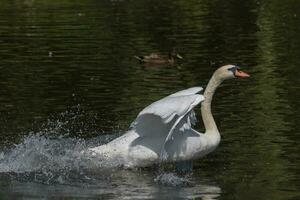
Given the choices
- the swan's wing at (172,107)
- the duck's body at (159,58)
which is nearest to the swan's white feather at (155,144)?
the swan's wing at (172,107)

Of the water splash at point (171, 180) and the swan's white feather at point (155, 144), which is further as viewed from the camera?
the swan's white feather at point (155, 144)

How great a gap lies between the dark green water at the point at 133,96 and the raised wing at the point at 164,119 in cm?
48

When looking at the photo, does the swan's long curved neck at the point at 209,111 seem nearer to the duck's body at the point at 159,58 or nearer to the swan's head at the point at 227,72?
A: the swan's head at the point at 227,72

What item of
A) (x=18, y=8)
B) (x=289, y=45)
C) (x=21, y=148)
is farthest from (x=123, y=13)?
(x=21, y=148)

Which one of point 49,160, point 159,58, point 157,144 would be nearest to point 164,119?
point 157,144

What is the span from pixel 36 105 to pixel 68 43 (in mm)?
10993

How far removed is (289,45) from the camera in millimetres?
26812

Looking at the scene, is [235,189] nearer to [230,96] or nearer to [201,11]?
[230,96]

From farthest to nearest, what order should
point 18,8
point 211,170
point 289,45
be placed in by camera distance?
point 18,8 < point 289,45 < point 211,170

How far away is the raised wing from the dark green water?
478mm

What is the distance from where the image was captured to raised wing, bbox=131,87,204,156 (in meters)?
12.1

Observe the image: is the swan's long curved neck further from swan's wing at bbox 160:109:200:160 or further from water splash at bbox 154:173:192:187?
water splash at bbox 154:173:192:187

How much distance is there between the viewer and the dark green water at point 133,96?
12109 millimetres

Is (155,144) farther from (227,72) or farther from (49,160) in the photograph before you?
(227,72)
